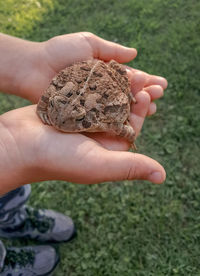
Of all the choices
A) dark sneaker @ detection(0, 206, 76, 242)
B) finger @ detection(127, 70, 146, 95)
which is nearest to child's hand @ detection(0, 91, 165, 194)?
finger @ detection(127, 70, 146, 95)

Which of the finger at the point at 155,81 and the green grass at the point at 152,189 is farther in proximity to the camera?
the finger at the point at 155,81

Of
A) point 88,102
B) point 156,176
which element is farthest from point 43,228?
point 156,176

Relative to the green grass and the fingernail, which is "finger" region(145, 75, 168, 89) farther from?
the fingernail

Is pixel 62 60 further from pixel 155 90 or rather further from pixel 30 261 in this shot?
pixel 30 261

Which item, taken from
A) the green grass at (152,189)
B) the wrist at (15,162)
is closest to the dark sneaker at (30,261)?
the green grass at (152,189)

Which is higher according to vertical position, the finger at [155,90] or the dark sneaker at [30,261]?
the finger at [155,90]

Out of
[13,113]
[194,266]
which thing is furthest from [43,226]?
[194,266]

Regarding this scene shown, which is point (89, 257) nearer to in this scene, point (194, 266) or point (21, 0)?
point (194, 266)

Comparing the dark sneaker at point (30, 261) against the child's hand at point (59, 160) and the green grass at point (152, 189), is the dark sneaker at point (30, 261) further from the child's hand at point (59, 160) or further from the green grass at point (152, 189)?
the child's hand at point (59, 160)
